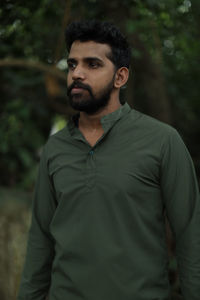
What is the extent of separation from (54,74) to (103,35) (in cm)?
198

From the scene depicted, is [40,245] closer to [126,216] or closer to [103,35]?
[126,216]

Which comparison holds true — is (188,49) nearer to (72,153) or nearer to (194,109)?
(72,153)

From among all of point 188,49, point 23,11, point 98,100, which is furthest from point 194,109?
point 98,100

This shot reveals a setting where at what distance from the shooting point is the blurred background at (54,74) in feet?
11.7

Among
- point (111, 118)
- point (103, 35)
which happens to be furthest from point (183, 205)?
point (103, 35)

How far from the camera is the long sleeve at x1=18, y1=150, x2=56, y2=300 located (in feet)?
8.01

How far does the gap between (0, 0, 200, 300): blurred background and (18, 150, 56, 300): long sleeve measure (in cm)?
148

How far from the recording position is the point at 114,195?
2.06 meters

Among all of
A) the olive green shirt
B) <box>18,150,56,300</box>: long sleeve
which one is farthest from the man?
<box>18,150,56,300</box>: long sleeve

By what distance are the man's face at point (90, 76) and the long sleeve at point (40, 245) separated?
0.45 m

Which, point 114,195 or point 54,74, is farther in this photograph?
point 54,74

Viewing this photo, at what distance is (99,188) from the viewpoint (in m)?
2.09

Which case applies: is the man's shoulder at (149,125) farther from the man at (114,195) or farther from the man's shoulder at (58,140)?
the man's shoulder at (58,140)

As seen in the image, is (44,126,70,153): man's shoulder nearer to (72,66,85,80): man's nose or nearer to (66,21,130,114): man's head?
(66,21,130,114): man's head
